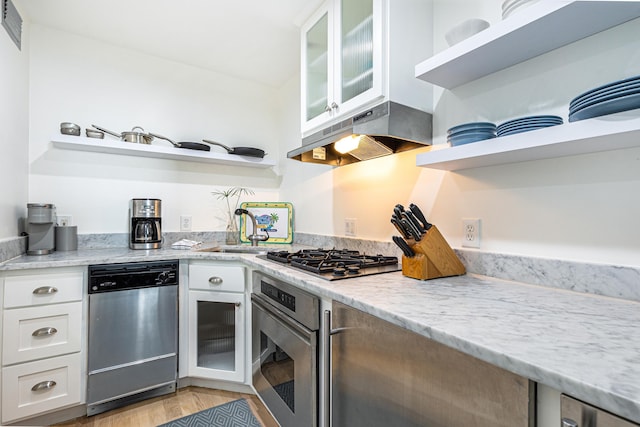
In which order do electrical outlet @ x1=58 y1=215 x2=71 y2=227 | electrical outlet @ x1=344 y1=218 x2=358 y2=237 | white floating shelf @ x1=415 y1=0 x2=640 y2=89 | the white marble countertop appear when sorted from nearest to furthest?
the white marble countertop → white floating shelf @ x1=415 y1=0 x2=640 y2=89 → electrical outlet @ x1=344 y1=218 x2=358 y2=237 → electrical outlet @ x1=58 y1=215 x2=71 y2=227

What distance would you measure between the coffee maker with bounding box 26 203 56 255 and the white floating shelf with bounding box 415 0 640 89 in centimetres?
226

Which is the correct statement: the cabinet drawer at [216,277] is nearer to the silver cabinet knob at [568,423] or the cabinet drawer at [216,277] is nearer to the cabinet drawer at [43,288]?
the cabinet drawer at [43,288]

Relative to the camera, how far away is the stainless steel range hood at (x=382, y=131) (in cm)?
Answer: 129

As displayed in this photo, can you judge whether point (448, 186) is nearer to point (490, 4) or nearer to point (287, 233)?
point (490, 4)

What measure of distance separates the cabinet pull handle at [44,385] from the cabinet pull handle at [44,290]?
1.56ft

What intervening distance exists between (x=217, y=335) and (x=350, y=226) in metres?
1.12

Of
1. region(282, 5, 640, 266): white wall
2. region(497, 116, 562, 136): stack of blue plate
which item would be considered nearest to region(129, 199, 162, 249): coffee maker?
region(282, 5, 640, 266): white wall

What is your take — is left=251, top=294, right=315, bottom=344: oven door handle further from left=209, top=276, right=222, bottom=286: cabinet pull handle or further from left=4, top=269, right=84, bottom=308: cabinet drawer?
left=4, top=269, right=84, bottom=308: cabinet drawer

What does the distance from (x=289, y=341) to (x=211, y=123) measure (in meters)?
2.09

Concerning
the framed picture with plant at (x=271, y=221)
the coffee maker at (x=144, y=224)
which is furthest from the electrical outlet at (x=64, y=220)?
the framed picture with plant at (x=271, y=221)

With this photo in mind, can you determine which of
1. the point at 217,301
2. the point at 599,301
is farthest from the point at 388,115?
the point at 217,301

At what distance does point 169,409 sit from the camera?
1.76m

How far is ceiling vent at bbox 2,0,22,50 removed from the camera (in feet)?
5.30

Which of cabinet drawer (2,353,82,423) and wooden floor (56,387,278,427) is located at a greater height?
cabinet drawer (2,353,82,423)
